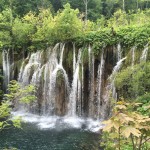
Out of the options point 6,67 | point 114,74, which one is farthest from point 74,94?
point 6,67

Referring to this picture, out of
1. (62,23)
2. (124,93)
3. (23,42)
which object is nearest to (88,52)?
(62,23)

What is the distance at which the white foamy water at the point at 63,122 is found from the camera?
14.2 m

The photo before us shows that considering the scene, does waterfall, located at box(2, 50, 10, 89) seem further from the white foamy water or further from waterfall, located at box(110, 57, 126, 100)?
waterfall, located at box(110, 57, 126, 100)

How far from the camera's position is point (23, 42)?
20.8 meters

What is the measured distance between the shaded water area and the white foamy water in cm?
41

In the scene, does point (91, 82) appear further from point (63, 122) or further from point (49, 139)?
point (49, 139)

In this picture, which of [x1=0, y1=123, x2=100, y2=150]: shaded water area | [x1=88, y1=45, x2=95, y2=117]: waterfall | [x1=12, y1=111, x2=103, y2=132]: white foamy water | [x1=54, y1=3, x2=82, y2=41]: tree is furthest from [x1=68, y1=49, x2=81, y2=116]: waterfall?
[x1=54, y1=3, x2=82, y2=41]: tree

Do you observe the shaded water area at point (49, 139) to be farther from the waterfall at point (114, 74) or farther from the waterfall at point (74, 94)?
the waterfall at point (114, 74)

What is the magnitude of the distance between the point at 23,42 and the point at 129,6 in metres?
26.2

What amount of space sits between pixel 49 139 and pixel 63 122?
104 inches

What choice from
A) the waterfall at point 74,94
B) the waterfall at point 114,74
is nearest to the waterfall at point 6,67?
the waterfall at point 74,94

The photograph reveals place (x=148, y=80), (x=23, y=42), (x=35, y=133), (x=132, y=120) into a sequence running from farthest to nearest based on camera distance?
(x=23, y=42)
(x=35, y=133)
(x=148, y=80)
(x=132, y=120)

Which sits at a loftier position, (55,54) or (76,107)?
(55,54)

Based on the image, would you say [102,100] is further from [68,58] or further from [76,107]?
[68,58]
